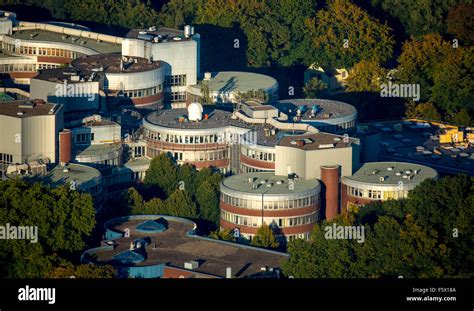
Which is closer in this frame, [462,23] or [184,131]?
[184,131]

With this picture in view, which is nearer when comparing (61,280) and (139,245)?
(61,280)

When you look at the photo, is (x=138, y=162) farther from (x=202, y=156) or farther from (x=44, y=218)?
(x=44, y=218)

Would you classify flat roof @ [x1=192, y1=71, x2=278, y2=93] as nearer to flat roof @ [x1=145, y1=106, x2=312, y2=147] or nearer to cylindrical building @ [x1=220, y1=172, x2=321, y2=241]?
flat roof @ [x1=145, y1=106, x2=312, y2=147]

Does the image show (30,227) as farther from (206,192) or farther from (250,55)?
(250,55)

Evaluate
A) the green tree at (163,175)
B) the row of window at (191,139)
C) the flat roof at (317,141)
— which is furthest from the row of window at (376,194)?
the row of window at (191,139)

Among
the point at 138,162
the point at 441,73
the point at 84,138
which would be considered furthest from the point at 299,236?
the point at 441,73

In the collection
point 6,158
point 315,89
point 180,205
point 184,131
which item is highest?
point 184,131

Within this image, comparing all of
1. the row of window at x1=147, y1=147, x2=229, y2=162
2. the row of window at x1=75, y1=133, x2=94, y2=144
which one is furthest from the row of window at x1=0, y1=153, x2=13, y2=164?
the row of window at x1=147, y1=147, x2=229, y2=162

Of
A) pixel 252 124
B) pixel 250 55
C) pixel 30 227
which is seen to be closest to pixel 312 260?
pixel 30 227
